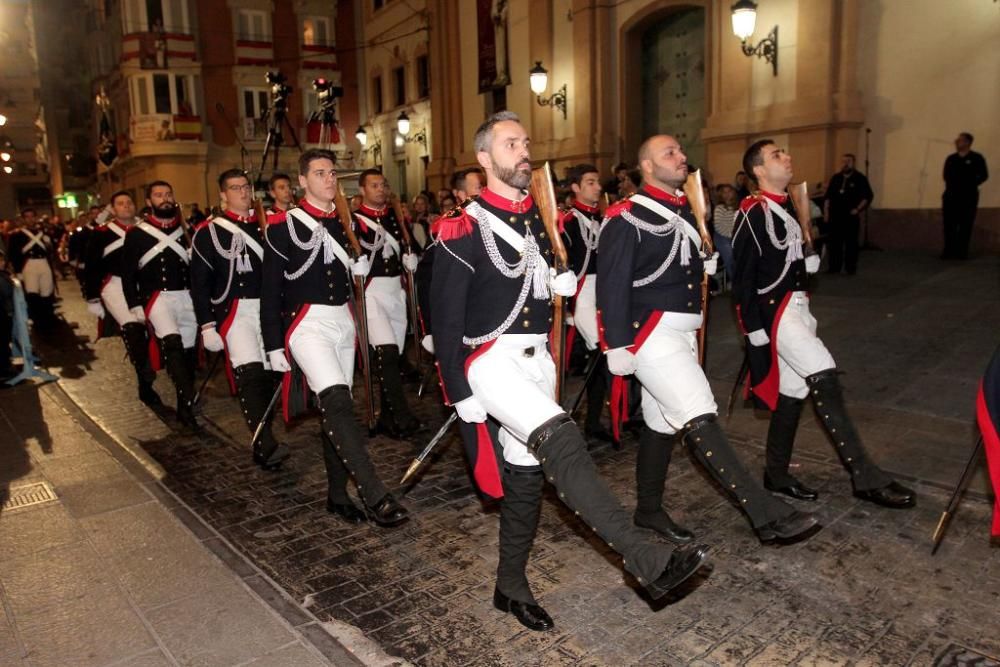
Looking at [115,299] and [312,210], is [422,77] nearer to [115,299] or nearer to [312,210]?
[115,299]

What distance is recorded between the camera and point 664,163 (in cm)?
425

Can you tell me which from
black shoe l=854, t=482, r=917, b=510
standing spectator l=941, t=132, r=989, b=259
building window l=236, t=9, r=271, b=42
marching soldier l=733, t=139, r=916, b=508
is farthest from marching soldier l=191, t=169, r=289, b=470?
building window l=236, t=9, r=271, b=42

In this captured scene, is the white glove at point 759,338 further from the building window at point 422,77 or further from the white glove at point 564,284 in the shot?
the building window at point 422,77

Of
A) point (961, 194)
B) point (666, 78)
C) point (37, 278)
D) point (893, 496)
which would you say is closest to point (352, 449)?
point (893, 496)

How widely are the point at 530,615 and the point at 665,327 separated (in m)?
1.65

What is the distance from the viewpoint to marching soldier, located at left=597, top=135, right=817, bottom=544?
403cm

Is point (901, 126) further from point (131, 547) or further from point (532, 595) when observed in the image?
point (131, 547)

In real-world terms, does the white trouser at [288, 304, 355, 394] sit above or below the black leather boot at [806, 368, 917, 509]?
above

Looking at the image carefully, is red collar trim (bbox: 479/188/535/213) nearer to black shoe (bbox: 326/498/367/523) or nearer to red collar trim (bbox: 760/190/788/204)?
red collar trim (bbox: 760/190/788/204)

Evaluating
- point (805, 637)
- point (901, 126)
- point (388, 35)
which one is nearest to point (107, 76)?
point (388, 35)

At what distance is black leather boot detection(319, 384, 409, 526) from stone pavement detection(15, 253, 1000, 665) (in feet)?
0.59

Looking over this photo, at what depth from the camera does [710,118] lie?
15.5 metres

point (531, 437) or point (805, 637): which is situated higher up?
point (531, 437)

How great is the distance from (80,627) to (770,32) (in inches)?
558
